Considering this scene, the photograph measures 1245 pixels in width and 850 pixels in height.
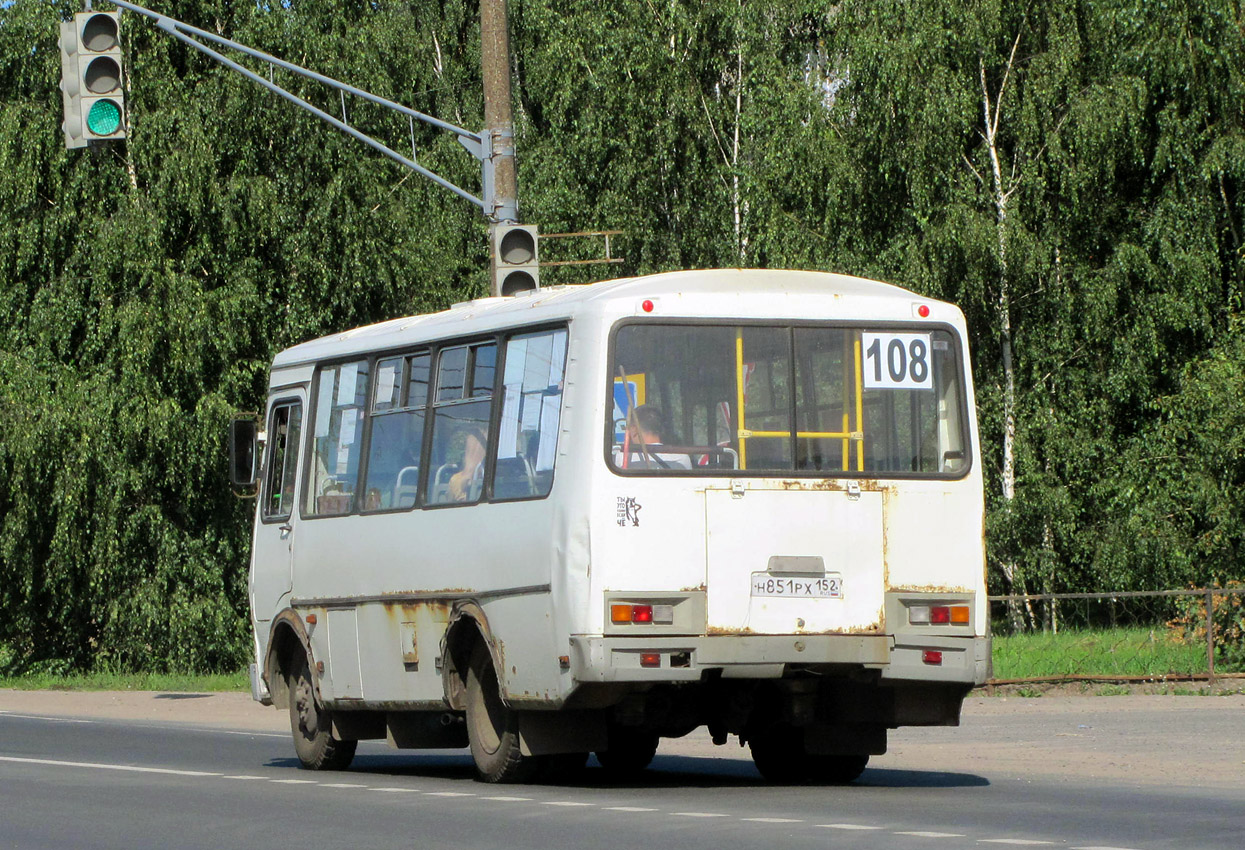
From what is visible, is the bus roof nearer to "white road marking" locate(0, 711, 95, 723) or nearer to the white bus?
the white bus

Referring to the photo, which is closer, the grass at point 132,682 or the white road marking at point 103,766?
the white road marking at point 103,766

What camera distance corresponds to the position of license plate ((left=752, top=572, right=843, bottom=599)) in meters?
13.5

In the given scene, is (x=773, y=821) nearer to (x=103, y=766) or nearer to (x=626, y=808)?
(x=626, y=808)

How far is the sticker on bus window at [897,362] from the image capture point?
14.0 meters

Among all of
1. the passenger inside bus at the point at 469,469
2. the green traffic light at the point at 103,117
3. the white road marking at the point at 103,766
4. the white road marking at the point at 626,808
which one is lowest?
the white road marking at the point at 626,808

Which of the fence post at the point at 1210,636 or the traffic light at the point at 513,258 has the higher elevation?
the traffic light at the point at 513,258

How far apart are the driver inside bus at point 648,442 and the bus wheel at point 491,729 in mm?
1865

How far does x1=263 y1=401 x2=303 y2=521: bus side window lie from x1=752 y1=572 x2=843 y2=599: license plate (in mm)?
5136

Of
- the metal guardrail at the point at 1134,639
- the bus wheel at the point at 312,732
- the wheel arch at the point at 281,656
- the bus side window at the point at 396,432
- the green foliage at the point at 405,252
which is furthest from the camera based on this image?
the green foliage at the point at 405,252

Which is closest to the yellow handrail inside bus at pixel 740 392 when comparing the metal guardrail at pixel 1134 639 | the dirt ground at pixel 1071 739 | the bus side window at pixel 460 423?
the bus side window at pixel 460 423

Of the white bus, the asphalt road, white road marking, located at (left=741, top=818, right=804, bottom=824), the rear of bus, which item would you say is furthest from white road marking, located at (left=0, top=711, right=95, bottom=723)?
white road marking, located at (left=741, top=818, right=804, bottom=824)

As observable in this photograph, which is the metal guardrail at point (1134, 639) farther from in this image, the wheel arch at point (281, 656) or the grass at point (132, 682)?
the grass at point (132, 682)

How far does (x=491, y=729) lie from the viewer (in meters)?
14.6

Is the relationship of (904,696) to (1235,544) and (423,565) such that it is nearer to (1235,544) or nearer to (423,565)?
(423,565)
